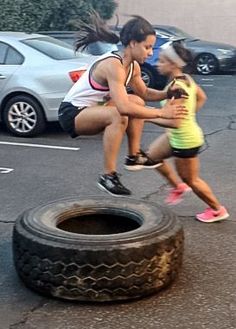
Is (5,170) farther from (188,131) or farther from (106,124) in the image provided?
(188,131)

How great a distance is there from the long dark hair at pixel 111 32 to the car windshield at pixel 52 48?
4811mm

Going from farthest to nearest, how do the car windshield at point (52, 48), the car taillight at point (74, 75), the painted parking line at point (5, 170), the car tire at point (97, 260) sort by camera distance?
1. the car windshield at point (52, 48)
2. the car taillight at point (74, 75)
3. the painted parking line at point (5, 170)
4. the car tire at point (97, 260)

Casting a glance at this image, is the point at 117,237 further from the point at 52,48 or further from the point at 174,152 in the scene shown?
the point at 52,48

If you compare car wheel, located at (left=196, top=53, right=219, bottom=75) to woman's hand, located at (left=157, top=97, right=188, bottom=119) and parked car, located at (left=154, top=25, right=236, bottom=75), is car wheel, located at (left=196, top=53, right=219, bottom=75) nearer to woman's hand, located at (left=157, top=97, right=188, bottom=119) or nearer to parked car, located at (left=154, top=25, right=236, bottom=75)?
parked car, located at (left=154, top=25, right=236, bottom=75)

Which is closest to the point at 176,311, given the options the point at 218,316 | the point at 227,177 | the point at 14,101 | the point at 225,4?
the point at 218,316

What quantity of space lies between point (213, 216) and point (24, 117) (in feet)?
16.5

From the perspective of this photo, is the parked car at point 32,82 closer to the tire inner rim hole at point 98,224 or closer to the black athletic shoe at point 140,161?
the black athletic shoe at point 140,161

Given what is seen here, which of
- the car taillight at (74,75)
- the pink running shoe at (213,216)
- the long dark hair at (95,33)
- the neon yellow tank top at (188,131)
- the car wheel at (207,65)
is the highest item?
the long dark hair at (95,33)

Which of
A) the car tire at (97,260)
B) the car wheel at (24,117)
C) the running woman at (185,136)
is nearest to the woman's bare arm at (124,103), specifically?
the running woman at (185,136)

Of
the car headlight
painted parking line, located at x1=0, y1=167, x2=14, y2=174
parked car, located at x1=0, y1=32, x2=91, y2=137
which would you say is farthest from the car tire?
the car headlight

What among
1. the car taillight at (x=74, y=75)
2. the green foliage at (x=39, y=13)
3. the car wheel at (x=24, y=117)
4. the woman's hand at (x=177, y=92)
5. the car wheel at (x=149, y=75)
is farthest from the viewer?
the green foliage at (x=39, y=13)

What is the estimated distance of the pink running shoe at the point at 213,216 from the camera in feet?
19.2

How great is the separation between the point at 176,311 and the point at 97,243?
63 centimetres

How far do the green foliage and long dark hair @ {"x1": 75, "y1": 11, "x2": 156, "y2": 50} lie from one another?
39.1 ft
